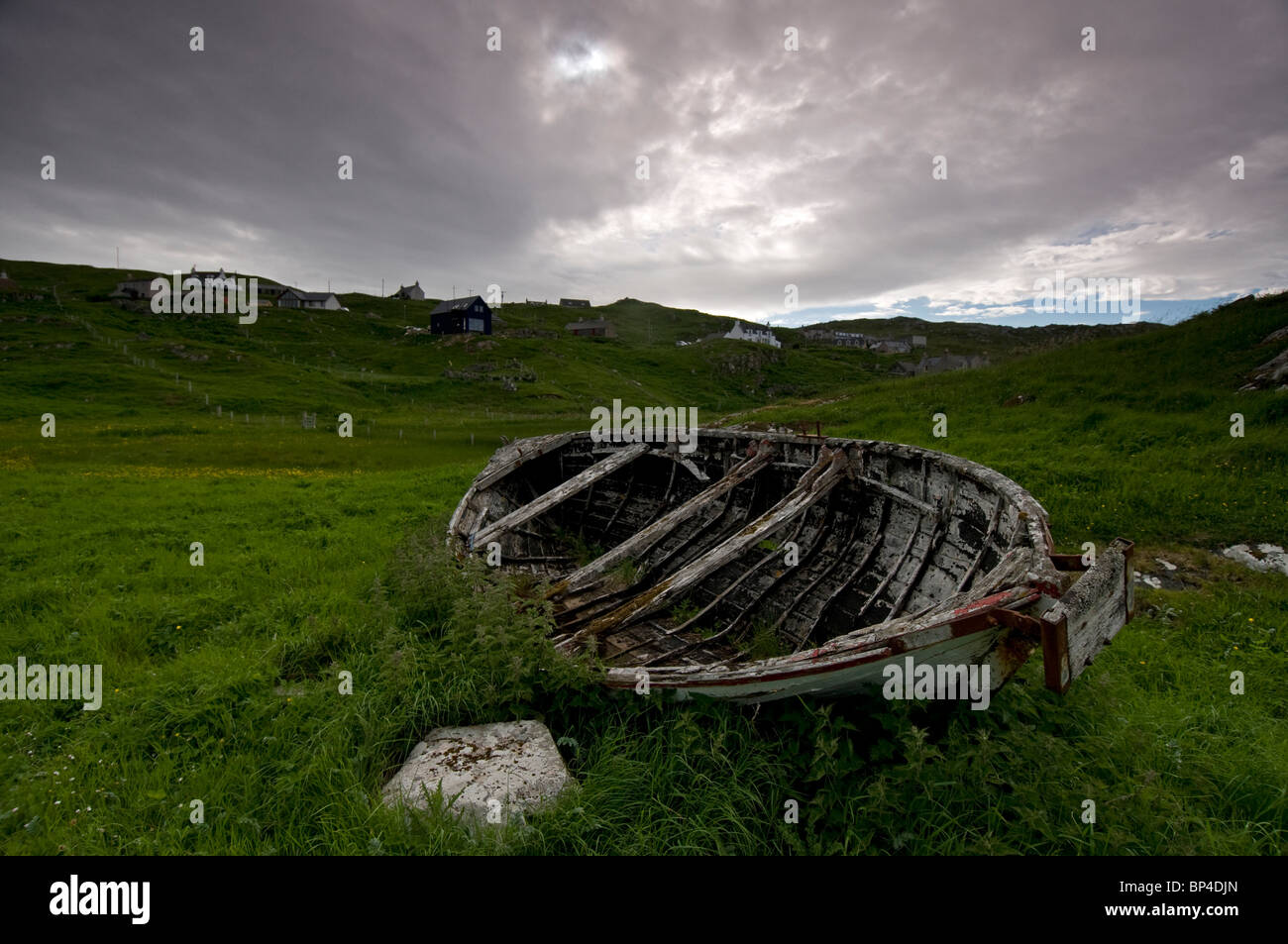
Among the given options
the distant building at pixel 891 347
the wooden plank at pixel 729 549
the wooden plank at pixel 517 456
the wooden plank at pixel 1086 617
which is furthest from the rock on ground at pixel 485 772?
the distant building at pixel 891 347

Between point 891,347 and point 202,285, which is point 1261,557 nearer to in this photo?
point 891,347

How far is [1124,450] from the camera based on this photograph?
12.9 metres

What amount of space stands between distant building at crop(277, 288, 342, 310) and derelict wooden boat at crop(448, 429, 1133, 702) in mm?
99589

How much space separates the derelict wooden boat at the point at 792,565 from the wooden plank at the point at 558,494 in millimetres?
46

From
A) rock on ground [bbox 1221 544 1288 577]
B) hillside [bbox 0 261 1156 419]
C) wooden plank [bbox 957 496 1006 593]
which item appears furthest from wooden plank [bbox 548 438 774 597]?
hillside [bbox 0 261 1156 419]

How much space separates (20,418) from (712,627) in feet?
136

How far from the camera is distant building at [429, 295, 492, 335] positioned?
73.8 m

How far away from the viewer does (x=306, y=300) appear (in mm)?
92875

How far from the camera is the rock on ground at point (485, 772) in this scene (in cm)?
356

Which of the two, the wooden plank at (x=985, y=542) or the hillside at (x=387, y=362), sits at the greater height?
the hillside at (x=387, y=362)

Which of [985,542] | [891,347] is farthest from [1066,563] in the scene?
[891,347]

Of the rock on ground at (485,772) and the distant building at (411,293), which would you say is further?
the distant building at (411,293)

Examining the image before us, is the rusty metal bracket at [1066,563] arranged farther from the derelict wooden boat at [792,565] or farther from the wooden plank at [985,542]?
the wooden plank at [985,542]

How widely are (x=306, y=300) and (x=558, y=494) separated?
103 metres
